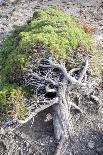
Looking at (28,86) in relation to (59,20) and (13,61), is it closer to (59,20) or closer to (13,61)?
(13,61)

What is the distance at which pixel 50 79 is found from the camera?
24.0ft

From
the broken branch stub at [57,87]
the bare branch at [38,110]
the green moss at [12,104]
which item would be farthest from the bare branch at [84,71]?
the green moss at [12,104]

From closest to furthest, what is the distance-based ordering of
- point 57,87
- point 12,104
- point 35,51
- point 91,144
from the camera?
point 12,104 → point 91,144 → point 57,87 → point 35,51

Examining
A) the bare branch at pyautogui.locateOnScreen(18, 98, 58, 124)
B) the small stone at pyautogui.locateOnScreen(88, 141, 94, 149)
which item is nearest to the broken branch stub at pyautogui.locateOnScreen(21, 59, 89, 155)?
the bare branch at pyautogui.locateOnScreen(18, 98, 58, 124)

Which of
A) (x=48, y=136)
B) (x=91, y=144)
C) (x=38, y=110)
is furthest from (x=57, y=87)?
(x=91, y=144)

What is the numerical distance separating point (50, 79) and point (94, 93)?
121cm

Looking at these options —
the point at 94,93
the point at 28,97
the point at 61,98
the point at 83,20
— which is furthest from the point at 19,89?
the point at 83,20

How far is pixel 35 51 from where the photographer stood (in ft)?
25.6

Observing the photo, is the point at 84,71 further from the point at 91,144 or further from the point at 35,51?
the point at 91,144

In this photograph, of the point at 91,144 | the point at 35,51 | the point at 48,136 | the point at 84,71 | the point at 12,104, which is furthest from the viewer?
the point at 35,51

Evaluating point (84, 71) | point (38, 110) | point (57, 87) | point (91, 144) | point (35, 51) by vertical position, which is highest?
point (35, 51)

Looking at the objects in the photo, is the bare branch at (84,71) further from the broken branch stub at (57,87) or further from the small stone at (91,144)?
the small stone at (91,144)

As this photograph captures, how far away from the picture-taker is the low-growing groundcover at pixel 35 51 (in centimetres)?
697

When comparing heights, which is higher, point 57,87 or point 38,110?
point 57,87
